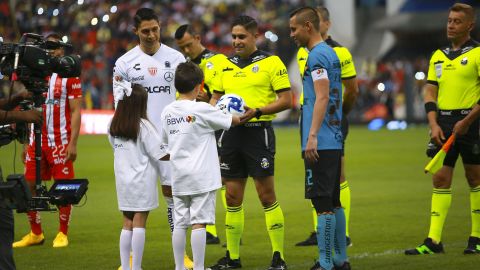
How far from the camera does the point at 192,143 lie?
8.30m

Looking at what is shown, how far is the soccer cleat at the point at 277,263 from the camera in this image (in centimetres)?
931

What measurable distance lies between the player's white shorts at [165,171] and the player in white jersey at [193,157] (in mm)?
644

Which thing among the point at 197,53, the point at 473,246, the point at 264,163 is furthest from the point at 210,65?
the point at 473,246

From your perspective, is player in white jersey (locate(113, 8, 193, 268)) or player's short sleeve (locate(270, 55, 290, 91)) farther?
player's short sleeve (locate(270, 55, 290, 91))

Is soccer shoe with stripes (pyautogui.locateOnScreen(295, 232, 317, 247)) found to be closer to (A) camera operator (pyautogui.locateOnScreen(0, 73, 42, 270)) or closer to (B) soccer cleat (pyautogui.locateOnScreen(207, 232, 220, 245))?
(B) soccer cleat (pyautogui.locateOnScreen(207, 232, 220, 245))

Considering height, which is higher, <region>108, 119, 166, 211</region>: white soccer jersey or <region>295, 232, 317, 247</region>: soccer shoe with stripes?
A: <region>108, 119, 166, 211</region>: white soccer jersey

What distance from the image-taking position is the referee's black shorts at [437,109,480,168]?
10.0m

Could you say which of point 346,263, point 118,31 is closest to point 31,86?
point 346,263

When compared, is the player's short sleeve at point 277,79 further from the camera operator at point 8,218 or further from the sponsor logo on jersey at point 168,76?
the camera operator at point 8,218

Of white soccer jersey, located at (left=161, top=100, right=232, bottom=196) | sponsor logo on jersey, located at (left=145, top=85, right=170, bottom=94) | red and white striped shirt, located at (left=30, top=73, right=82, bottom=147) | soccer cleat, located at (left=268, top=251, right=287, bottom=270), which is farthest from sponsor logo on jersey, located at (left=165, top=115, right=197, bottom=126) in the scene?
red and white striped shirt, located at (left=30, top=73, right=82, bottom=147)

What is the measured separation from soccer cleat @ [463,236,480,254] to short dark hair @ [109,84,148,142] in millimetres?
3671

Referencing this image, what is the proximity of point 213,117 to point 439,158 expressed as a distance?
2.69m

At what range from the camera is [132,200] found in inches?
Answer: 345

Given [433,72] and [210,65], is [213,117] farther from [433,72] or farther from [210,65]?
[433,72]
